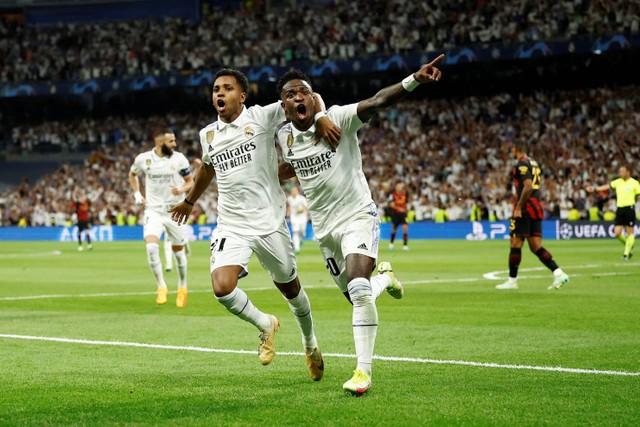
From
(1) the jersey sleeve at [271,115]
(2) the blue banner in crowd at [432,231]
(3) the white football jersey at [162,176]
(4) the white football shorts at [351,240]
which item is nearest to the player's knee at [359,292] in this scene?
(4) the white football shorts at [351,240]

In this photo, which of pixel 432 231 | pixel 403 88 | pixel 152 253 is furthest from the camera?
pixel 432 231

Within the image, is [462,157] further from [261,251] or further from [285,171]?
[261,251]

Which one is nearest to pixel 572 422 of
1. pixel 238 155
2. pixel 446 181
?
pixel 238 155

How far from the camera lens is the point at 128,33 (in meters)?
61.6

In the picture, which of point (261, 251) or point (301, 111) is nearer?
point (301, 111)

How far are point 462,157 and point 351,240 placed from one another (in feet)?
134

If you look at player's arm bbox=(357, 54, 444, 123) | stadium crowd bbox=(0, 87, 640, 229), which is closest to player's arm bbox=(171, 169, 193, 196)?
player's arm bbox=(357, 54, 444, 123)

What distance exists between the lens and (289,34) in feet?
184

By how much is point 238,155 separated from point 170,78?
49249mm

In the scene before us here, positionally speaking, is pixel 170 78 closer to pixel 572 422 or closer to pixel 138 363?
pixel 138 363

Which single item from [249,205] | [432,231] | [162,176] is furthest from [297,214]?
[249,205]

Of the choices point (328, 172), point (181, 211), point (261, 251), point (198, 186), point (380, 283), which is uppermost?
point (328, 172)

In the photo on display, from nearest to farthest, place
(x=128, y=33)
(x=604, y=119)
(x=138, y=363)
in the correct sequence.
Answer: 1. (x=138, y=363)
2. (x=604, y=119)
3. (x=128, y=33)

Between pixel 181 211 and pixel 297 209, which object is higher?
pixel 181 211
